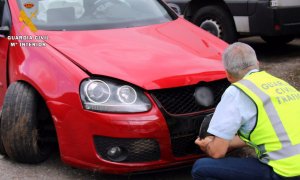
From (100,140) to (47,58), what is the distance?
2.57 ft

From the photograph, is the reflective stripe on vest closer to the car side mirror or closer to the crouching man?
the crouching man

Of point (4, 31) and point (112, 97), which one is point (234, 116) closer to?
point (112, 97)

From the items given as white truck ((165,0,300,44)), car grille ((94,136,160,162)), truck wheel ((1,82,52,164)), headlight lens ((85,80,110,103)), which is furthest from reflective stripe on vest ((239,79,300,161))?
white truck ((165,0,300,44))

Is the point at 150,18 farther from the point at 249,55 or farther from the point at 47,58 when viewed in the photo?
the point at 249,55

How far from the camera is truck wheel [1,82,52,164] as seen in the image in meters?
3.79

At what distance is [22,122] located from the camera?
3.78 metres

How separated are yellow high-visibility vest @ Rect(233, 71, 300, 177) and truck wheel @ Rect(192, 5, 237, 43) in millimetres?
4681

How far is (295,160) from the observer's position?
2.68 m

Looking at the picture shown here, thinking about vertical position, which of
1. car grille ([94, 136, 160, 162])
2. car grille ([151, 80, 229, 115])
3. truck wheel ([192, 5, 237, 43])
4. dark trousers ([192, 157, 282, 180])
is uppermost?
car grille ([151, 80, 229, 115])

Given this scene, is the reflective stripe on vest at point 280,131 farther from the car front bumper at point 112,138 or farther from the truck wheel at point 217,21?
the truck wheel at point 217,21

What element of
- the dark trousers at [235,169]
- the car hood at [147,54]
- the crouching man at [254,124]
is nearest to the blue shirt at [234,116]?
the crouching man at [254,124]

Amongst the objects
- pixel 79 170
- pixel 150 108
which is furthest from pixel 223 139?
pixel 79 170

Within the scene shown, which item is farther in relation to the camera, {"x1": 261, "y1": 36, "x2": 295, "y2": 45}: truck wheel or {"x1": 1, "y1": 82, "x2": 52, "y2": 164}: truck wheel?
{"x1": 261, "y1": 36, "x2": 295, "y2": 45}: truck wheel

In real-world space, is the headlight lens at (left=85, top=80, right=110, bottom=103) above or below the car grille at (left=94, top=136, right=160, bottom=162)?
above
